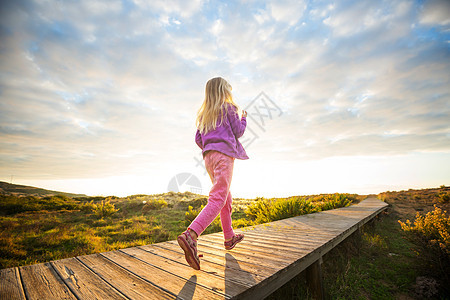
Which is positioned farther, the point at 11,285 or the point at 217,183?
the point at 217,183

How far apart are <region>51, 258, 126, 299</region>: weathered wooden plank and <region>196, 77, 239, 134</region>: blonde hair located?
6.01ft

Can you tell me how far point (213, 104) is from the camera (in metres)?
2.70

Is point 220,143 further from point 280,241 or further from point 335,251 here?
point 335,251

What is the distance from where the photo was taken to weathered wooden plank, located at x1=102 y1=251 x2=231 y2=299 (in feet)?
4.90

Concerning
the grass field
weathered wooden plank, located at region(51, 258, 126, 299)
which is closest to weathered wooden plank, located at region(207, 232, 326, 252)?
the grass field

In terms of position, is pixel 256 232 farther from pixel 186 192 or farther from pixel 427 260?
pixel 186 192

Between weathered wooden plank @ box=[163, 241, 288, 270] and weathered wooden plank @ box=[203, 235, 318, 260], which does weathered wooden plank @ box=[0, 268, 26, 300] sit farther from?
weathered wooden plank @ box=[203, 235, 318, 260]

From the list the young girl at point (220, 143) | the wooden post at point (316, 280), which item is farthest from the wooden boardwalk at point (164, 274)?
the young girl at point (220, 143)

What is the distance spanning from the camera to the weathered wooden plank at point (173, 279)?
1.49 meters

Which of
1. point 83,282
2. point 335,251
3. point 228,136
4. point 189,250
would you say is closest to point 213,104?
point 228,136

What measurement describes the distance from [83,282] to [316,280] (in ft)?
9.14

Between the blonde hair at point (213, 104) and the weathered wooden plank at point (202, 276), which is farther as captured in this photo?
the blonde hair at point (213, 104)

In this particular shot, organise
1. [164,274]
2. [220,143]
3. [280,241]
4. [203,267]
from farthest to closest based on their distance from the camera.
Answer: [280,241]
[220,143]
[203,267]
[164,274]

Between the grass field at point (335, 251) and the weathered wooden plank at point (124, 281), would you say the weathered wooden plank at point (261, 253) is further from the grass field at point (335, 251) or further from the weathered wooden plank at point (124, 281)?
the weathered wooden plank at point (124, 281)
